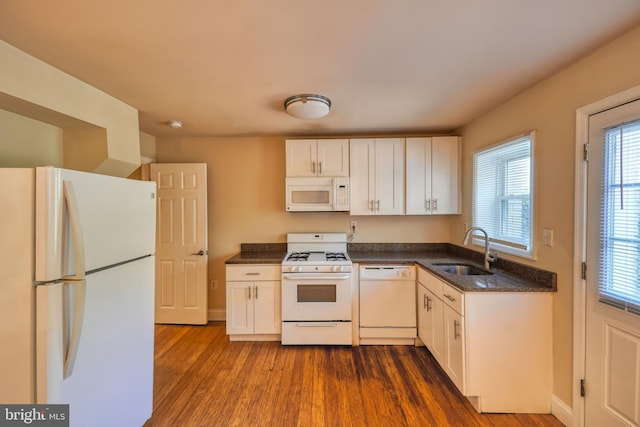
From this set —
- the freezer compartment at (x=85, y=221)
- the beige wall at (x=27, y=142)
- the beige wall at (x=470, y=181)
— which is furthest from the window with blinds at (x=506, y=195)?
the beige wall at (x=27, y=142)

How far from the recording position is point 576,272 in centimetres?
160

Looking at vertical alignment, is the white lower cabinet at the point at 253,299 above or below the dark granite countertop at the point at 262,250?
below

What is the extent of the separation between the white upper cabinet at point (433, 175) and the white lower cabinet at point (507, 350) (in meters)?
1.36

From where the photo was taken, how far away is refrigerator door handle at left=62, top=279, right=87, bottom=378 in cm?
112

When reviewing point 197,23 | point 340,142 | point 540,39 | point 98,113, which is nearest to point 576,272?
point 540,39

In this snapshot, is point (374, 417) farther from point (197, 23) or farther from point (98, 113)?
point (98, 113)

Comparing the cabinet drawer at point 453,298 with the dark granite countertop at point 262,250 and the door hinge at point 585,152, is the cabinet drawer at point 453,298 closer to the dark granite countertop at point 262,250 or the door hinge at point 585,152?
the door hinge at point 585,152

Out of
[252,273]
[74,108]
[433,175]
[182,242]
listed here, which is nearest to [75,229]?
[74,108]

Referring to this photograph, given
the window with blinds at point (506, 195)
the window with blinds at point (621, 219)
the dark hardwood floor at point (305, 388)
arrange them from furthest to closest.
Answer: the window with blinds at point (506, 195) → the dark hardwood floor at point (305, 388) → the window with blinds at point (621, 219)

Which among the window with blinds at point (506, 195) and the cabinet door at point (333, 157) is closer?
the window with blinds at point (506, 195)

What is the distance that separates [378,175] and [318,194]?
2.42 feet

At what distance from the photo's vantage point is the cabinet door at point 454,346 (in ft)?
6.06

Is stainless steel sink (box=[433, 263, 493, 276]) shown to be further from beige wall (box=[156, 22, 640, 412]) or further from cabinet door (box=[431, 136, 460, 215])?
cabinet door (box=[431, 136, 460, 215])

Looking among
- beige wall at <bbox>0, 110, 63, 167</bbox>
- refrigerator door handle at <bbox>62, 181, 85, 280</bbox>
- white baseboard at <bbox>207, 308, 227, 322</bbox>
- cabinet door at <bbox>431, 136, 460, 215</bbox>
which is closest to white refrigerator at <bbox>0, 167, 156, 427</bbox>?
refrigerator door handle at <bbox>62, 181, 85, 280</bbox>
